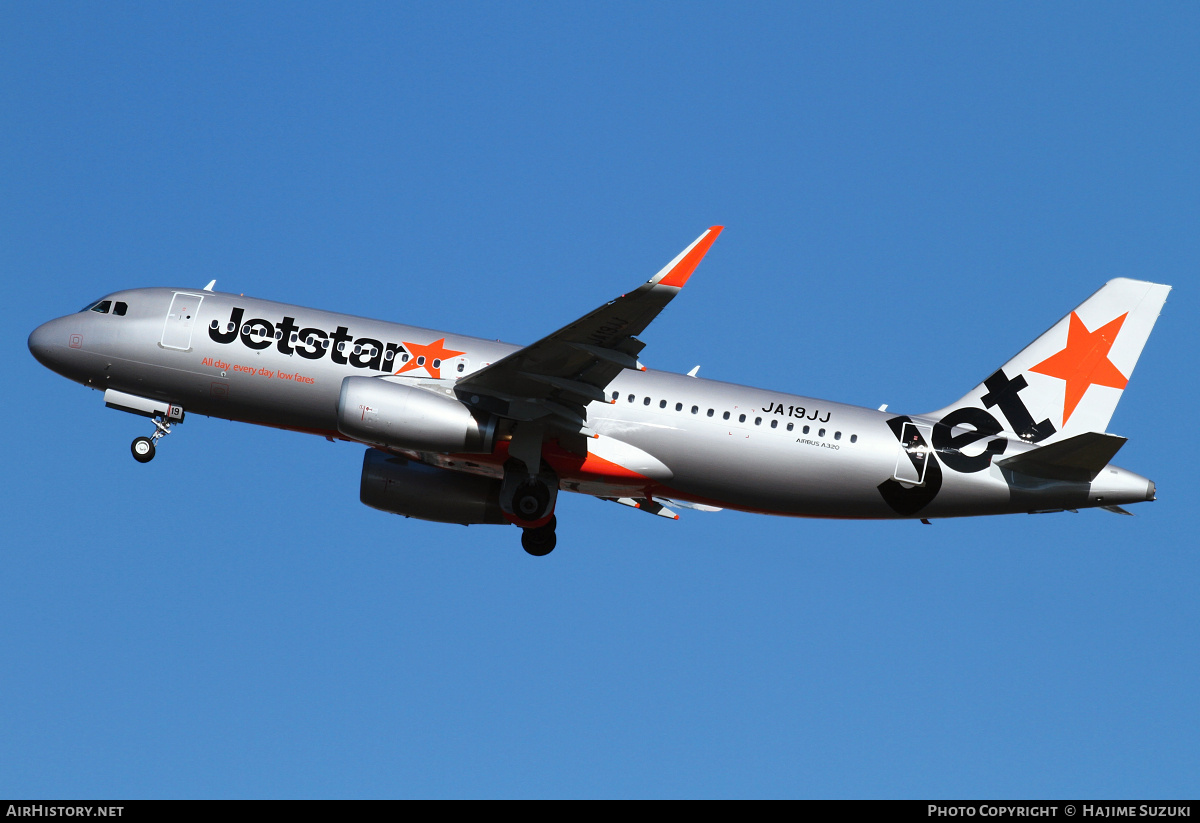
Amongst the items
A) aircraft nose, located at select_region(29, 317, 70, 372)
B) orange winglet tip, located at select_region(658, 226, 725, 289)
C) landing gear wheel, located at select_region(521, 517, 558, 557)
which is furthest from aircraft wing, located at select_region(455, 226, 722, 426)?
aircraft nose, located at select_region(29, 317, 70, 372)

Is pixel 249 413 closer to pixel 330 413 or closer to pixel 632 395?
pixel 330 413

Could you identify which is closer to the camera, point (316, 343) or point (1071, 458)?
point (1071, 458)

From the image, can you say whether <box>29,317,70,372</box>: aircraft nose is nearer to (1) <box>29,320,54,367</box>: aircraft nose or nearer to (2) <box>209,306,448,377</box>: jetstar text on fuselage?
(1) <box>29,320,54,367</box>: aircraft nose

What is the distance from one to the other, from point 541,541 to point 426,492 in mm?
3353

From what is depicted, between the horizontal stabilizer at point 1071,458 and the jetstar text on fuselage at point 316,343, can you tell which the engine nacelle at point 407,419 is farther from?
the horizontal stabilizer at point 1071,458

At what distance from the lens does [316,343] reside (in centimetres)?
3044

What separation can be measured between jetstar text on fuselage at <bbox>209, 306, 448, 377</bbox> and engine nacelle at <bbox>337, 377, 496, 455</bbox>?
1569 mm

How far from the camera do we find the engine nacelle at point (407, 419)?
28016mm

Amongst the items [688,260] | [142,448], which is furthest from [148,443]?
[688,260]

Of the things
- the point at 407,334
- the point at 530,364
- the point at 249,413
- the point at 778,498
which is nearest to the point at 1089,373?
the point at 778,498

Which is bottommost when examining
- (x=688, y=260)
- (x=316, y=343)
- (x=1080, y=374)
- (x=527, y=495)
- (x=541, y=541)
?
(x=541, y=541)

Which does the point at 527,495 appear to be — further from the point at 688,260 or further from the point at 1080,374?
the point at 1080,374

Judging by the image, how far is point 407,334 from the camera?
A: 3091 cm

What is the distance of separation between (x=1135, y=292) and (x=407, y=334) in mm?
18421
